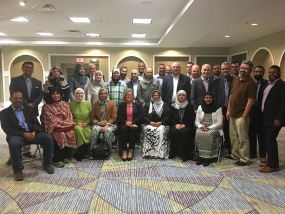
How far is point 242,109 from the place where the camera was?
3.89m

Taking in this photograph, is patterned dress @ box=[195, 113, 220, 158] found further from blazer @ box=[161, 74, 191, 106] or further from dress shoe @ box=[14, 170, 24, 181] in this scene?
dress shoe @ box=[14, 170, 24, 181]

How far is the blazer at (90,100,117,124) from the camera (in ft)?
14.5

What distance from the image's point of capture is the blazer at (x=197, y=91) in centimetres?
448

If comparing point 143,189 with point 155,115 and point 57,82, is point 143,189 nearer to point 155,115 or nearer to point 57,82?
point 155,115

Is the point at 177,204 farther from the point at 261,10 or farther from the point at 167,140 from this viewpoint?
the point at 261,10

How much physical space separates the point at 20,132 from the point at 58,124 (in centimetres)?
59

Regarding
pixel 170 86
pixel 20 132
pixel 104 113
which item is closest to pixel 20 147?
pixel 20 132

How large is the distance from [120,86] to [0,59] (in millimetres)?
9908

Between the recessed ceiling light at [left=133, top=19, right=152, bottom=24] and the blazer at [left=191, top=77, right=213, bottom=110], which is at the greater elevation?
the recessed ceiling light at [left=133, top=19, right=152, bottom=24]

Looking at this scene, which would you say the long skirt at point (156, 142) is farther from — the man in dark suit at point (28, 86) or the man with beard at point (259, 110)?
the man in dark suit at point (28, 86)

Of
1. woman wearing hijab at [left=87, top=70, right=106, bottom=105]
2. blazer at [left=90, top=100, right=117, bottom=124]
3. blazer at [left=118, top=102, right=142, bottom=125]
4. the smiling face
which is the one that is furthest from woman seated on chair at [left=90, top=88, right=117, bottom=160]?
the smiling face

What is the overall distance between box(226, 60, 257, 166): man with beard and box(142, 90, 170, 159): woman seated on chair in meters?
1.12

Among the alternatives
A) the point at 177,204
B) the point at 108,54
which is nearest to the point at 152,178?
the point at 177,204

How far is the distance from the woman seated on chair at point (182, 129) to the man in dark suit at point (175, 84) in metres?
0.34
